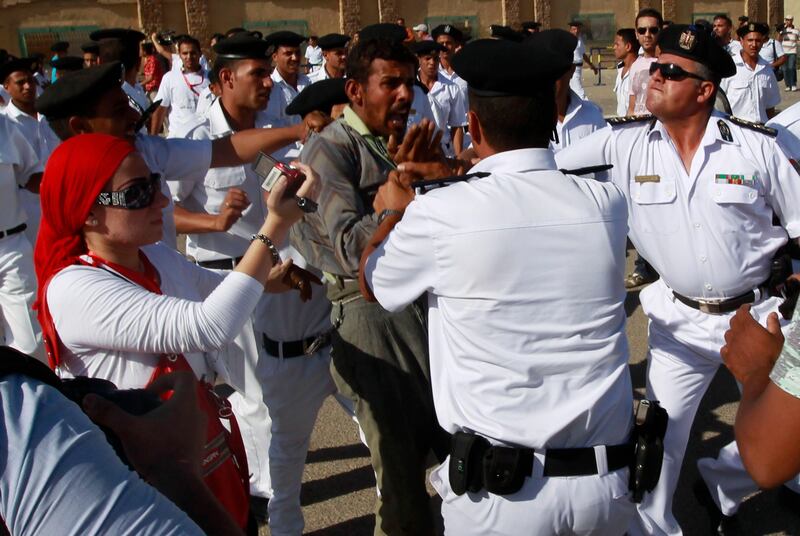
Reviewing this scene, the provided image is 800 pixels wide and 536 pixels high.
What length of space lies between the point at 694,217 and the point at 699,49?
808 mm

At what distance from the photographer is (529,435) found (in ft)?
8.67

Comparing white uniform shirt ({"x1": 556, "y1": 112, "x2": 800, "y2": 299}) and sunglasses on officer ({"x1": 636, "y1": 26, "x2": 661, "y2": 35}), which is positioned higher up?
sunglasses on officer ({"x1": 636, "y1": 26, "x2": 661, "y2": 35})

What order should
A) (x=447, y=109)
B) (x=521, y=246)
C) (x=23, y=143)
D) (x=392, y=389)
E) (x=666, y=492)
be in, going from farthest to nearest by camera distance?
(x=447, y=109) → (x=23, y=143) → (x=666, y=492) → (x=392, y=389) → (x=521, y=246)

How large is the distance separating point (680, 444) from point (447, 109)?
23.8 feet

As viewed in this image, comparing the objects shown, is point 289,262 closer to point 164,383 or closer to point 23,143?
point 164,383

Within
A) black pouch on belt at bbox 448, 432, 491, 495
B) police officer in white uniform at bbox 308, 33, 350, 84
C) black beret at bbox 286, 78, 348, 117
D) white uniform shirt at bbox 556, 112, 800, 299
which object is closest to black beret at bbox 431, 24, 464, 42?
police officer in white uniform at bbox 308, 33, 350, 84

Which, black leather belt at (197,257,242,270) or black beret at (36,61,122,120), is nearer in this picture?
black beret at (36,61,122,120)

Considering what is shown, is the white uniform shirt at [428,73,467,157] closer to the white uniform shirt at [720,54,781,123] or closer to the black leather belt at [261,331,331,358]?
the white uniform shirt at [720,54,781,123]

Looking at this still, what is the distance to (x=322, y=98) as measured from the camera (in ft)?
14.5

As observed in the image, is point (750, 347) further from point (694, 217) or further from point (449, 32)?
point (449, 32)

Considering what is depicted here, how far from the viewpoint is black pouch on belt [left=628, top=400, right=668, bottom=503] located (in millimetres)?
2744

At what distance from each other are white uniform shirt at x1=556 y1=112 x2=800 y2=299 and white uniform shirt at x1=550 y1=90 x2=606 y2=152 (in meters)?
2.67

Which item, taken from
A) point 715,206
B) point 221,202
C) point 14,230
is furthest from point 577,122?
point 14,230

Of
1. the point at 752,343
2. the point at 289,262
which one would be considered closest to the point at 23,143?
Result: the point at 289,262
